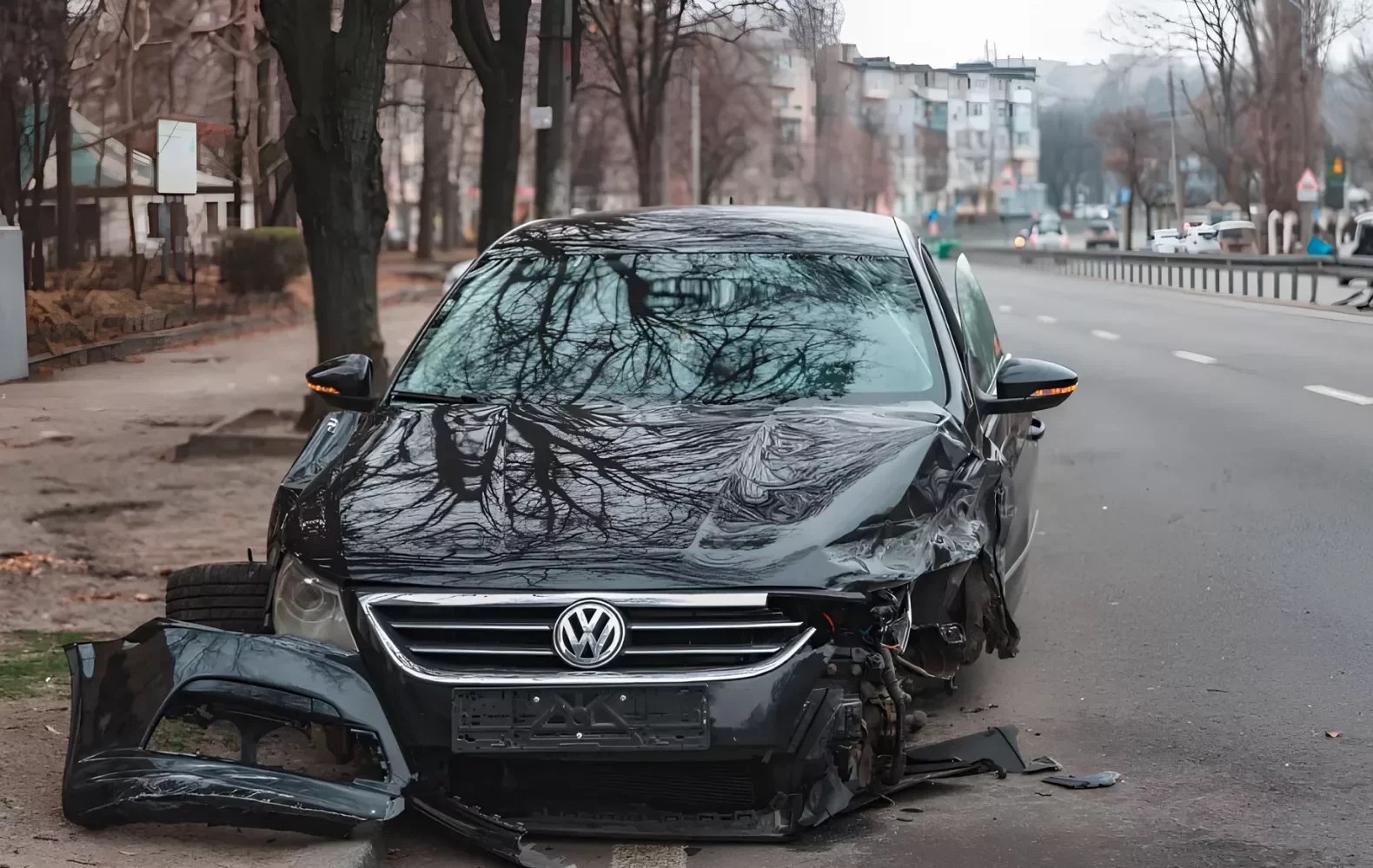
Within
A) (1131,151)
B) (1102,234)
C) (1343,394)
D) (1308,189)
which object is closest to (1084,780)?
(1343,394)

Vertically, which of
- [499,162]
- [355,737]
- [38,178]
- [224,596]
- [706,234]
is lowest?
[355,737]

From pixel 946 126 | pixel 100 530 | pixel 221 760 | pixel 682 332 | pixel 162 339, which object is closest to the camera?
pixel 221 760

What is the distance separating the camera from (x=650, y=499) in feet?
16.1

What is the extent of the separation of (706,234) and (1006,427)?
49.1 inches

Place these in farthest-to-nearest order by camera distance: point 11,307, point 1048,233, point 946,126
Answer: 1. point 1048,233
2. point 946,126
3. point 11,307

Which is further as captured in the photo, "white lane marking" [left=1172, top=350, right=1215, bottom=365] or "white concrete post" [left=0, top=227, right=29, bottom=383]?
"white lane marking" [left=1172, top=350, right=1215, bottom=365]

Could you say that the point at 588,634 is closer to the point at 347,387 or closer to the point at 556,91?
the point at 347,387

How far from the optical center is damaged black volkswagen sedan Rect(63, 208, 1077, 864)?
4.57 m

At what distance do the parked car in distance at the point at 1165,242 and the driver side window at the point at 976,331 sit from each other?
3663cm

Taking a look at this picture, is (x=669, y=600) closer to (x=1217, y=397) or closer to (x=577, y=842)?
(x=577, y=842)

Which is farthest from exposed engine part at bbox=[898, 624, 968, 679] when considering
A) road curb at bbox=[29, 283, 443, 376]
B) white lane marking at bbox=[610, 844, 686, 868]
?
road curb at bbox=[29, 283, 443, 376]

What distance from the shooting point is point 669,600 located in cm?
459

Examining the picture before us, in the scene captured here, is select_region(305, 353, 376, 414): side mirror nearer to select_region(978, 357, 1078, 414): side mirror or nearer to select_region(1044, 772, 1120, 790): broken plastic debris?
select_region(978, 357, 1078, 414): side mirror

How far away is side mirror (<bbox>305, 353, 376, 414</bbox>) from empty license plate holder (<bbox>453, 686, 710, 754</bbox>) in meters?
1.85
